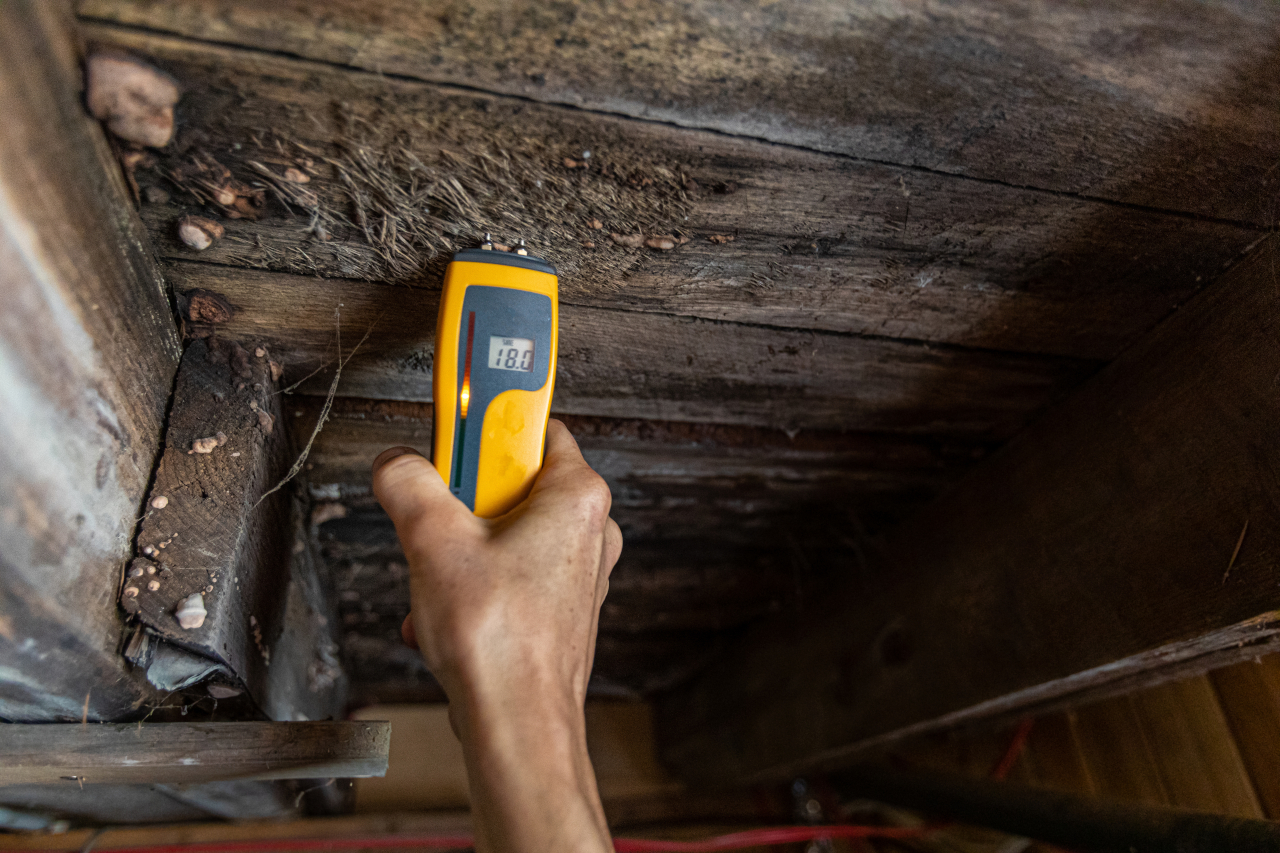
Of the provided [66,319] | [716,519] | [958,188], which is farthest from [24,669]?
[716,519]

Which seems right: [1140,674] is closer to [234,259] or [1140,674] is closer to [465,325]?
[465,325]

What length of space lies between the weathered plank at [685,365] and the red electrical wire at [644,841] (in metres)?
0.91

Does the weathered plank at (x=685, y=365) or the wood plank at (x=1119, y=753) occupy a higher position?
the weathered plank at (x=685, y=365)

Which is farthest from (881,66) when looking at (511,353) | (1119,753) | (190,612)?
(1119,753)

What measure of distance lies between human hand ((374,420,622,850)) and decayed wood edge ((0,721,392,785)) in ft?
0.50

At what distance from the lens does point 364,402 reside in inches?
33.7

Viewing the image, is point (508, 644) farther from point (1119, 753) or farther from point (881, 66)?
point (1119, 753)

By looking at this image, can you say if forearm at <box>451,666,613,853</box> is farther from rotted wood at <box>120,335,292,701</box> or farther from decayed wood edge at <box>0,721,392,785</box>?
rotted wood at <box>120,335,292,701</box>

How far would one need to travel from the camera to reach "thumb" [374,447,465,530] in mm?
607

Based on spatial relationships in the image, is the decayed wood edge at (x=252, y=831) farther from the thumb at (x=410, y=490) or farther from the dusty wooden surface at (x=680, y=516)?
the thumb at (x=410, y=490)

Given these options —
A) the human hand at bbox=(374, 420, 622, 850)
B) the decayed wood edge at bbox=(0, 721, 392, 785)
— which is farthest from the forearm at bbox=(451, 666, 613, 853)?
the decayed wood edge at bbox=(0, 721, 392, 785)

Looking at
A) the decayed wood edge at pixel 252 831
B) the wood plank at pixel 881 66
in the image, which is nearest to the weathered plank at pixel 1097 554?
the wood plank at pixel 881 66

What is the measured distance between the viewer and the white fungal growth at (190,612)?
61 cm

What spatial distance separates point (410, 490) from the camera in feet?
2.02
